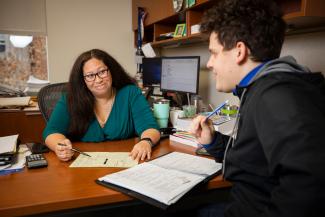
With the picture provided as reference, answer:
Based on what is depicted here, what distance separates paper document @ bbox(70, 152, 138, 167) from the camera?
1.11 m

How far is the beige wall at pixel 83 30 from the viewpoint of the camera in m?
3.28

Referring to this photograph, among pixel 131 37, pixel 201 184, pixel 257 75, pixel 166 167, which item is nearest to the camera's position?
pixel 257 75

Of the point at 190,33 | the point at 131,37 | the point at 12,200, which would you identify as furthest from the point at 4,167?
the point at 131,37

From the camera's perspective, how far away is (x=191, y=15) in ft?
6.52

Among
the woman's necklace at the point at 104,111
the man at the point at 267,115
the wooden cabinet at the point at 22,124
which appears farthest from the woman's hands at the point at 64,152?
the wooden cabinet at the point at 22,124

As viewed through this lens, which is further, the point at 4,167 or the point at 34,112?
the point at 34,112

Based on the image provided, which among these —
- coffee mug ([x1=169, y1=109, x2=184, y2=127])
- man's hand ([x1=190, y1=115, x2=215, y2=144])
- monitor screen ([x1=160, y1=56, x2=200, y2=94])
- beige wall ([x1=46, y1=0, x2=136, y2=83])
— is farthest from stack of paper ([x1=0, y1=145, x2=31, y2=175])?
beige wall ([x1=46, y1=0, x2=136, y2=83])

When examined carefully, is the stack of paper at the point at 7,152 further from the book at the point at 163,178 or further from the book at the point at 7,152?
the book at the point at 163,178

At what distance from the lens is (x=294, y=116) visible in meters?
0.56

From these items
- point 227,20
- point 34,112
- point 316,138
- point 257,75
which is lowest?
point 34,112

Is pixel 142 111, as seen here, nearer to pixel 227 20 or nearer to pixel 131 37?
pixel 227 20

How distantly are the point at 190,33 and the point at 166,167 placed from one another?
1.25m

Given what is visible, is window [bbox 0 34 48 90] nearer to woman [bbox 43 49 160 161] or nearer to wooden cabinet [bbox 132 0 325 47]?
wooden cabinet [bbox 132 0 325 47]

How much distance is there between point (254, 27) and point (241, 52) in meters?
0.08
